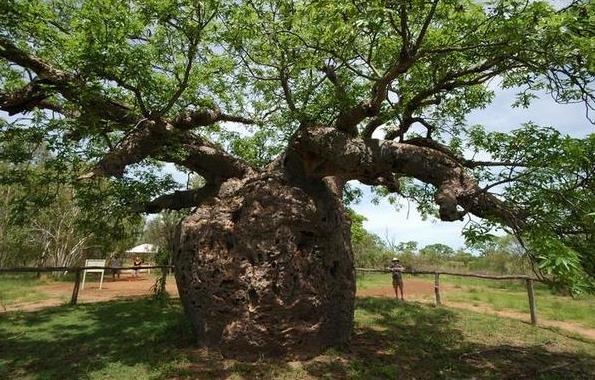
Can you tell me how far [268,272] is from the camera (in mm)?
6715

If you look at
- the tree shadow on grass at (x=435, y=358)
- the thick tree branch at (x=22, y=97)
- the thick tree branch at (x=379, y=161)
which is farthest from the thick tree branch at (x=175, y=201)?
the tree shadow on grass at (x=435, y=358)

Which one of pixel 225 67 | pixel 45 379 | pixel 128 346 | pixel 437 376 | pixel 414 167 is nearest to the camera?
pixel 45 379

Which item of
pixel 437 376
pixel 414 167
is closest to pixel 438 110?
pixel 414 167

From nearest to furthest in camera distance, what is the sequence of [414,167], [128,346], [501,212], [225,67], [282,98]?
[501,212] → [414,167] → [128,346] → [225,67] → [282,98]

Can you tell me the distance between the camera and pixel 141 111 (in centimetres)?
637

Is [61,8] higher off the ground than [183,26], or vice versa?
[61,8]

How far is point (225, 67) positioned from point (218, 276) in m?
4.39

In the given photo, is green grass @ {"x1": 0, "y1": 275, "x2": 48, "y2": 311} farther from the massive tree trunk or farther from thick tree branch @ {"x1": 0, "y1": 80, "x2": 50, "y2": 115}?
the massive tree trunk

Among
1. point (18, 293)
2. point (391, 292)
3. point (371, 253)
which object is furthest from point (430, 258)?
point (18, 293)

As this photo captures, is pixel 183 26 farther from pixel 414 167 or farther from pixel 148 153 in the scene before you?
pixel 414 167

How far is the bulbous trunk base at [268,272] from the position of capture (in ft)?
21.7

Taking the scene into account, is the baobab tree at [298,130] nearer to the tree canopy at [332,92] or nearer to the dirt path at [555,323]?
the tree canopy at [332,92]

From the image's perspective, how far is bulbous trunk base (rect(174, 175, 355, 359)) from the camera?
6.61m

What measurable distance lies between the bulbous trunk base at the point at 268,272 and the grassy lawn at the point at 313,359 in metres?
0.35
